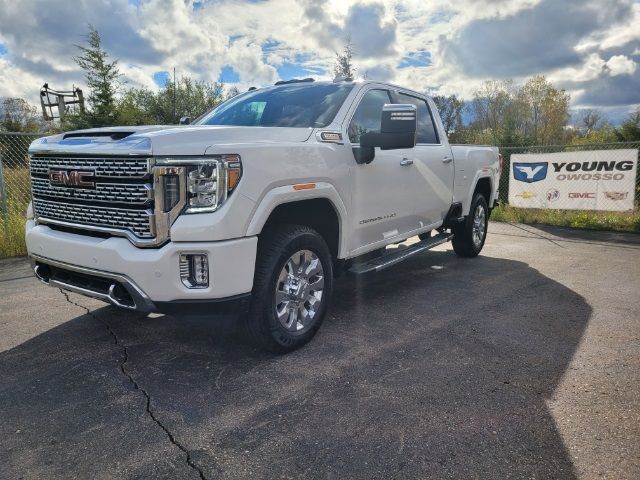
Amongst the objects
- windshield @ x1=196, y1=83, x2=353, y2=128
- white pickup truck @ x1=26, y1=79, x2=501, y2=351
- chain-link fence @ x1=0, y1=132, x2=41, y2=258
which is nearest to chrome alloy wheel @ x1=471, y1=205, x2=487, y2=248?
white pickup truck @ x1=26, y1=79, x2=501, y2=351

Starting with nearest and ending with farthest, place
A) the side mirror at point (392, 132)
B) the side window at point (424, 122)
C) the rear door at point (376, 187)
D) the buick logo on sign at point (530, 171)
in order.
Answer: the side mirror at point (392, 132) < the rear door at point (376, 187) < the side window at point (424, 122) < the buick logo on sign at point (530, 171)

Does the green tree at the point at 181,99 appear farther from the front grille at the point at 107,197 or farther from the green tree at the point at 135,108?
the front grille at the point at 107,197

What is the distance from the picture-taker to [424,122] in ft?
18.2

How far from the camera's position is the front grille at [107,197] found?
9.28ft

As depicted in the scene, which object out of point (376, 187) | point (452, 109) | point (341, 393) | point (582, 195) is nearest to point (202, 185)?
point (341, 393)

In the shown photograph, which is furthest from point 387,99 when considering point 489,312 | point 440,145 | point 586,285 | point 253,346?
point 586,285

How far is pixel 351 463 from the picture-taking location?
2238mm

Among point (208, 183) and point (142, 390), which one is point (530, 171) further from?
point (142, 390)

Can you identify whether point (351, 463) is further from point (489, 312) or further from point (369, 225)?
point (489, 312)

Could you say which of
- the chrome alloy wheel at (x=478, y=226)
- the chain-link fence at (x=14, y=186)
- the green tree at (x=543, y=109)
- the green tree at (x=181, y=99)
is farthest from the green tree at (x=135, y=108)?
the green tree at (x=543, y=109)

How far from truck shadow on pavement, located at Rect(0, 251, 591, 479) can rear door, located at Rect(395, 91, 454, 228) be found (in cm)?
127

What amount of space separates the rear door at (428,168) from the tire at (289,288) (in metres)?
1.69

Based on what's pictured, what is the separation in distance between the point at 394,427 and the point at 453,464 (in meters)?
0.38

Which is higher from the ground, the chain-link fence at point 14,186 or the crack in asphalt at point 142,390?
the chain-link fence at point 14,186
